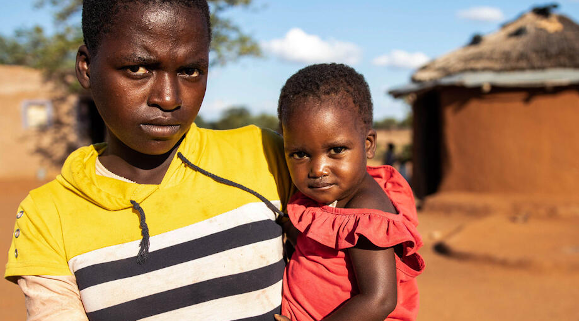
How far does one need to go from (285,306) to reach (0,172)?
59.7 feet

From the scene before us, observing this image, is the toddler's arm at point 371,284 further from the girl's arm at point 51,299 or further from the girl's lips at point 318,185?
the girl's arm at point 51,299

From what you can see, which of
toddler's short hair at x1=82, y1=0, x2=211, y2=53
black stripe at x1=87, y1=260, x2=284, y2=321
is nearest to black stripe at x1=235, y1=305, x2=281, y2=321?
black stripe at x1=87, y1=260, x2=284, y2=321

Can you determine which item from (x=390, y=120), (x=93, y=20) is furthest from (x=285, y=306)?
(x=390, y=120)

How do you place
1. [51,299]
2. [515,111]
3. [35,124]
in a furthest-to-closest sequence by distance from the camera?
[35,124] → [515,111] → [51,299]

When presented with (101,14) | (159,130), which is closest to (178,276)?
(159,130)

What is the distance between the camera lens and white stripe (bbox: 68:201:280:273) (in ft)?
4.45

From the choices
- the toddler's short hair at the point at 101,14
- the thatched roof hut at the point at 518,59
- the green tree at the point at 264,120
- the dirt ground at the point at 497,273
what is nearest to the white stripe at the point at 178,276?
the toddler's short hair at the point at 101,14

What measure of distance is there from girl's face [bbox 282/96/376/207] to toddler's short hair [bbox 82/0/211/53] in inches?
18.6

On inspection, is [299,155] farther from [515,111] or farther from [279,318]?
[515,111]

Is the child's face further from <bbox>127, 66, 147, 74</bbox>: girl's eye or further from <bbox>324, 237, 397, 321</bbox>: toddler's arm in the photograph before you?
<bbox>324, 237, 397, 321</bbox>: toddler's arm

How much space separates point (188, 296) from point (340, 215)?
547 millimetres

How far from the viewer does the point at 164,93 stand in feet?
4.49

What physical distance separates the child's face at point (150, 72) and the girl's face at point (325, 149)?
1.33ft

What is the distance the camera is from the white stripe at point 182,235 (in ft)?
4.45
